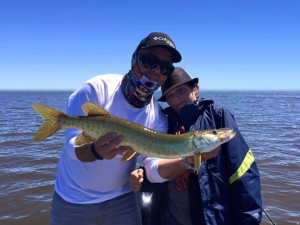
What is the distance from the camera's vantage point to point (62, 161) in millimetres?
4074

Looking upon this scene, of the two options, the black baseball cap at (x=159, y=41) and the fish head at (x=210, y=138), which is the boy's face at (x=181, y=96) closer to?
the black baseball cap at (x=159, y=41)

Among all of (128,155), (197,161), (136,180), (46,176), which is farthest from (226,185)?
(46,176)

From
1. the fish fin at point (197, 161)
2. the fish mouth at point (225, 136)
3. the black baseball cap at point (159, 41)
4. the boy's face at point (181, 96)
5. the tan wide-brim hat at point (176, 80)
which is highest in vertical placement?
the black baseball cap at point (159, 41)

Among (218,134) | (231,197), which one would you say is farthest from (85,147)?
(231,197)

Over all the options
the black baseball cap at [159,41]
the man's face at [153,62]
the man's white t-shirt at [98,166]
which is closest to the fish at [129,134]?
the man's white t-shirt at [98,166]

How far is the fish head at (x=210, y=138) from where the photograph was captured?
3402 mm

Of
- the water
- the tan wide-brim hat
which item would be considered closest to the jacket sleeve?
the tan wide-brim hat

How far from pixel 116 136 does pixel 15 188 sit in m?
8.22

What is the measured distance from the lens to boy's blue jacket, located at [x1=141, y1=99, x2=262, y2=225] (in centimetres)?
362

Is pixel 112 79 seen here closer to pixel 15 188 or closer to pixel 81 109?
pixel 81 109

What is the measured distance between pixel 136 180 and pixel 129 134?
26.2 inches

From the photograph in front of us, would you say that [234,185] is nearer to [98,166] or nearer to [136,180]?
[136,180]

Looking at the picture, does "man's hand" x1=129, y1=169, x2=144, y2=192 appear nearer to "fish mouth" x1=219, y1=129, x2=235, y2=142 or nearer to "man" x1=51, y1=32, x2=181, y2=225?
"man" x1=51, y1=32, x2=181, y2=225

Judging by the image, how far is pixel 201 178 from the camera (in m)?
3.70
